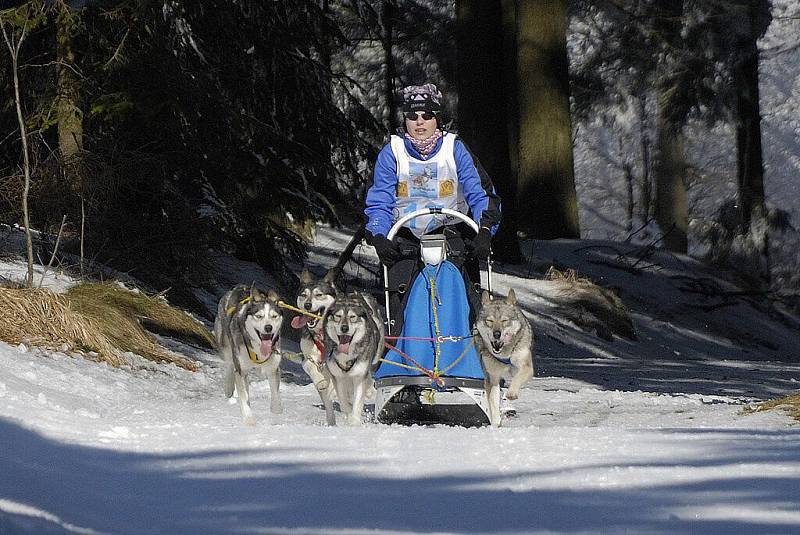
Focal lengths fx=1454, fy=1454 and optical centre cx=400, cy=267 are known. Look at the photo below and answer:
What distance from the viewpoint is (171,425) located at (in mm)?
7461

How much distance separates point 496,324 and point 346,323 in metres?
0.96

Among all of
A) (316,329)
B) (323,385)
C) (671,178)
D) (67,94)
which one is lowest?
(323,385)

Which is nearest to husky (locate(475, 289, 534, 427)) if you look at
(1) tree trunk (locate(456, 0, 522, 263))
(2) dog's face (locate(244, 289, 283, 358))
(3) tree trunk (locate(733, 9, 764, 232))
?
(2) dog's face (locate(244, 289, 283, 358))

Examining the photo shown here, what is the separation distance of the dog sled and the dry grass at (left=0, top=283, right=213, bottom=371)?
10.0 ft

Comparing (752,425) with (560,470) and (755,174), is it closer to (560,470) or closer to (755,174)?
(560,470)

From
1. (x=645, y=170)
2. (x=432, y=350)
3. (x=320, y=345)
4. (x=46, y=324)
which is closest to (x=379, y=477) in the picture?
(x=432, y=350)

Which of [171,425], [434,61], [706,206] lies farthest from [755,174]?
[171,425]

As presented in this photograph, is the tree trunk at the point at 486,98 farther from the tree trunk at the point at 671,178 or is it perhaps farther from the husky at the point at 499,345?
the husky at the point at 499,345

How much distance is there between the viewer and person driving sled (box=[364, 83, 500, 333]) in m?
8.74

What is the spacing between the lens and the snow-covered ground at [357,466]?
4.74 metres

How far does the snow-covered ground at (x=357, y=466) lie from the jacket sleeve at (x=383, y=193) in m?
1.41

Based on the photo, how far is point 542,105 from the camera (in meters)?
25.0

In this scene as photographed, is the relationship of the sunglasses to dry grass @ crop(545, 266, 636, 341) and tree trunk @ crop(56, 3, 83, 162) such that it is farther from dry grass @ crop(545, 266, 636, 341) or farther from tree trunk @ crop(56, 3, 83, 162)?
dry grass @ crop(545, 266, 636, 341)

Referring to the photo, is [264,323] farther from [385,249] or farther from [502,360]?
[502,360]
